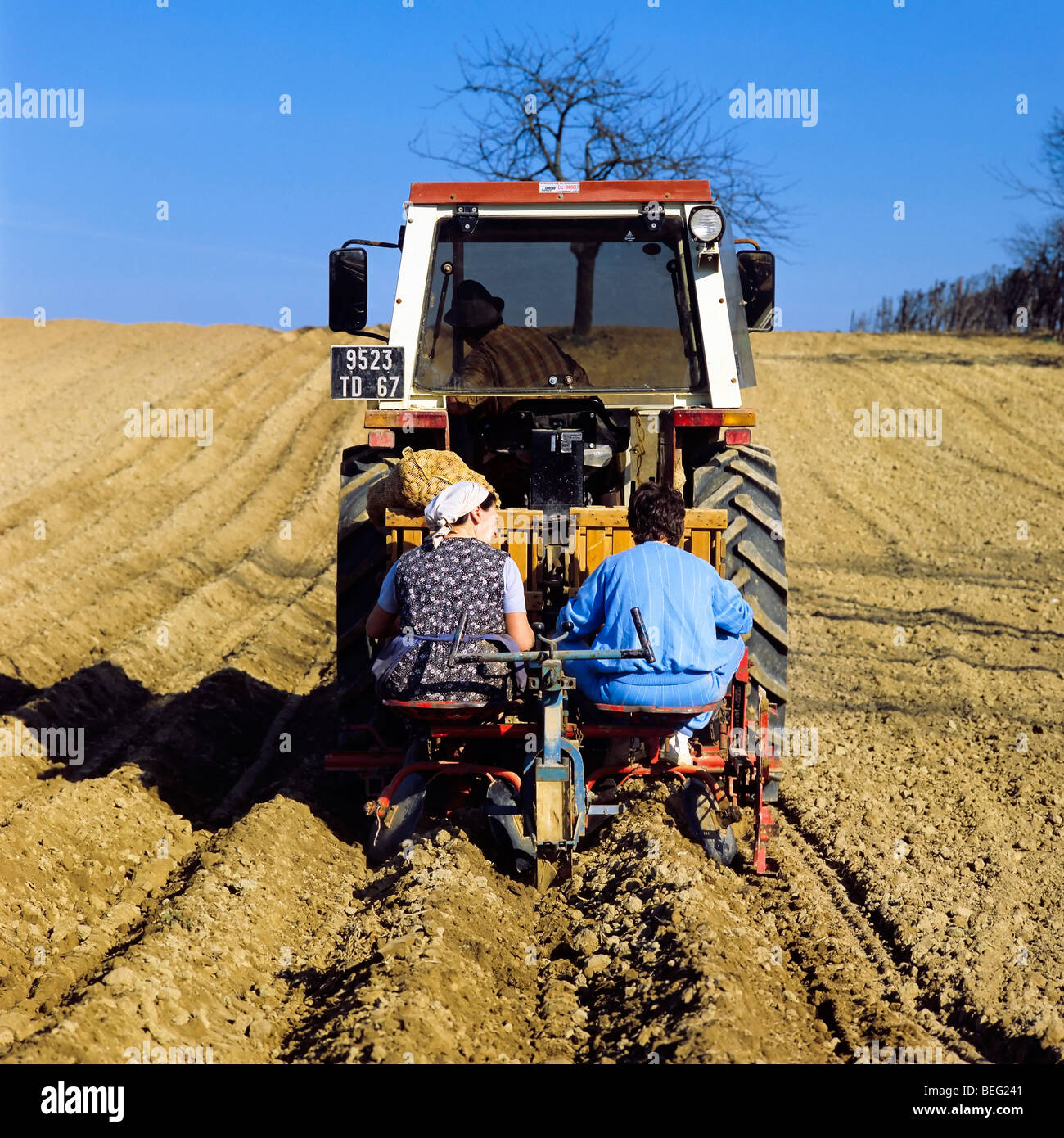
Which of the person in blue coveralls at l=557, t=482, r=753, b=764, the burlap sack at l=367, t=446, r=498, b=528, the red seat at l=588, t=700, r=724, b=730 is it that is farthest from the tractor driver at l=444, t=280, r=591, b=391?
the red seat at l=588, t=700, r=724, b=730

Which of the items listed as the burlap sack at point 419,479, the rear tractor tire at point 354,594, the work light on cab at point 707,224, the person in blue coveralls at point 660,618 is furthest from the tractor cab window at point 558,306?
the person in blue coveralls at point 660,618

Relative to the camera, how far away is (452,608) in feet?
15.2

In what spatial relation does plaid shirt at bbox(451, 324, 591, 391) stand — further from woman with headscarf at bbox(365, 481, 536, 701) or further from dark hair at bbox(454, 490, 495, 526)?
woman with headscarf at bbox(365, 481, 536, 701)

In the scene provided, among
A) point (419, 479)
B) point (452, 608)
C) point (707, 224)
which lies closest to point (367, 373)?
point (419, 479)

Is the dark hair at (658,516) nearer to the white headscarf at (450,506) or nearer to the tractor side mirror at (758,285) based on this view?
the white headscarf at (450,506)

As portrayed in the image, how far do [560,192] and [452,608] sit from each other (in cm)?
234

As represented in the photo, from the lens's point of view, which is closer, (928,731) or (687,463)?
(687,463)

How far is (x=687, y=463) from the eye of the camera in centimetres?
611

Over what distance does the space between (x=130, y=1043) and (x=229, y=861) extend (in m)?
1.44

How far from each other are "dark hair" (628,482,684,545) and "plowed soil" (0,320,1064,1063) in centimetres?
116

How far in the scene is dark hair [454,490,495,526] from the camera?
4749 mm

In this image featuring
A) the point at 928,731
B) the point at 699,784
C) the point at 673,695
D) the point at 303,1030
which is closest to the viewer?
the point at 303,1030
